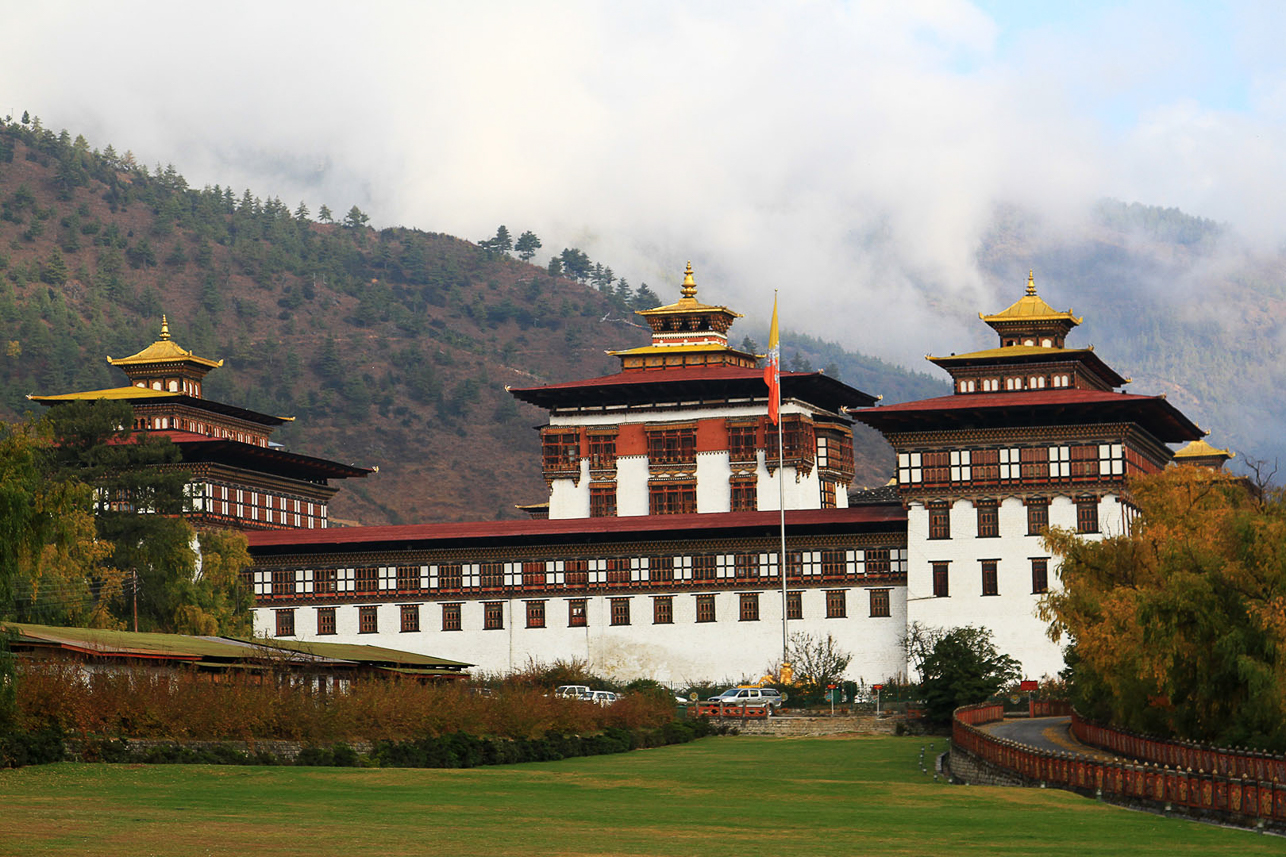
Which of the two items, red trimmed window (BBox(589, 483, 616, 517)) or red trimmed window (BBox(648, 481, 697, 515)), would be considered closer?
red trimmed window (BBox(648, 481, 697, 515))

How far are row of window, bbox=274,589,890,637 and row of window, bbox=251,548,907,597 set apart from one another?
0.71m

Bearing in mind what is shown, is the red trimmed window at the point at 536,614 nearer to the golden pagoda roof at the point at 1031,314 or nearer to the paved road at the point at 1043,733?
the golden pagoda roof at the point at 1031,314

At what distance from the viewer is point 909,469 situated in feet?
261

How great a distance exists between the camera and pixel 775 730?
226 feet

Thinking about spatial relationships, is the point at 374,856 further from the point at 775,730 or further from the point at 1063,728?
the point at 775,730

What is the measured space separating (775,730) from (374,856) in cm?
4214

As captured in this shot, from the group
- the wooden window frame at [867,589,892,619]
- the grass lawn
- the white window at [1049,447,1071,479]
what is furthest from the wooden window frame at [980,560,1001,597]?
the grass lawn

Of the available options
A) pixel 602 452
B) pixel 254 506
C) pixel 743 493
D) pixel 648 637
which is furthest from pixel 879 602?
pixel 254 506

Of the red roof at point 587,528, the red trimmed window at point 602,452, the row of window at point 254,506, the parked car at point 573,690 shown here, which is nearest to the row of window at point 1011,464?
the red roof at point 587,528

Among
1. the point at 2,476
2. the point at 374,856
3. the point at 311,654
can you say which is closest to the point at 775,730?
the point at 311,654

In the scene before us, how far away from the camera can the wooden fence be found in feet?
113

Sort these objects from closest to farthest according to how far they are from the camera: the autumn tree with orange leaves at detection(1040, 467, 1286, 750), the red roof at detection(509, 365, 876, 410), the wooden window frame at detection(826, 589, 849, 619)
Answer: the autumn tree with orange leaves at detection(1040, 467, 1286, 750)
the wooden window frame at detection(826, 589, 849, 619)
the red roof at detection(509, 365, 876, 410)

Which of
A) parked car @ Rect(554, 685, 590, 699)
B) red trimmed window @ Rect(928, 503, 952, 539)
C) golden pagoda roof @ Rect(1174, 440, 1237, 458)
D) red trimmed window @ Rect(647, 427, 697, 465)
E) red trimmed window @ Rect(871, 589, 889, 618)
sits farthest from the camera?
golden pagoda roof @ Rect(1174, 440, 1237, 458)

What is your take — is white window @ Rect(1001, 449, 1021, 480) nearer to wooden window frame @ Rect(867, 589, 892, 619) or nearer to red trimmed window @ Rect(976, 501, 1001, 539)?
red trimmed window @ Rect(976, 501, 1001, 539)
